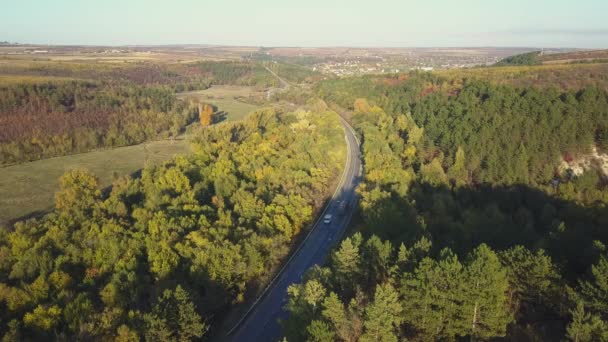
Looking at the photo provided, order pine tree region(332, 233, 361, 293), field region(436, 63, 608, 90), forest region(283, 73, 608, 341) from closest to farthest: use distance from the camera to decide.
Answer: forest region(283, 73, 608, 341) → pine tree region(332, 233, 361, 293) → field region(436, 63, 608, 90)

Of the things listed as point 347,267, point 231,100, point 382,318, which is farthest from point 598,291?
point 231,100

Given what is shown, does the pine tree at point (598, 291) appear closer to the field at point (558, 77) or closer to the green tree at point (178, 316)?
the green tree at point (178, 316)

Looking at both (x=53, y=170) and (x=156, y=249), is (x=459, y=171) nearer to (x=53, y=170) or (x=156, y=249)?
(x=156, y=249)

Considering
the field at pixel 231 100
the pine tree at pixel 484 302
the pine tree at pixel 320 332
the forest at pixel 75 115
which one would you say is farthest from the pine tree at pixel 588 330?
the field at pixel 231 100

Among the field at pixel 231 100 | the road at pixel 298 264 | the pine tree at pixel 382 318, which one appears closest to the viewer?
the pine tree at pixel 382 318

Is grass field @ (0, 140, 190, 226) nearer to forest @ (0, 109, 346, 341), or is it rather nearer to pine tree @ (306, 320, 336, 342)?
forest @ (0, 109, 346, 341)

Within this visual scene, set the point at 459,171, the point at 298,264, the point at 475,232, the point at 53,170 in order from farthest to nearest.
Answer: the point at 53,170 → the point at 459,171 → the point at 298,264 → the point at 475,232

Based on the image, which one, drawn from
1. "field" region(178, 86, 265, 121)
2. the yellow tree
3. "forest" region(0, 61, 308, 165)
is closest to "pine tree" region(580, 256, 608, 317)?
"forest" region(0, 61, 308, 165)
